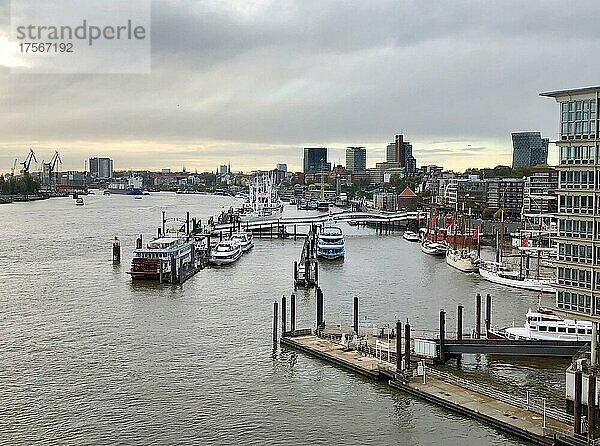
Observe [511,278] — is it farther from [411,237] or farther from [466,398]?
[411,237]

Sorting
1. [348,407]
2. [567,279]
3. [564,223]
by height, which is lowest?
[348,407]

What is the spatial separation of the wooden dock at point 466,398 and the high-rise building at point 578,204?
235 cm

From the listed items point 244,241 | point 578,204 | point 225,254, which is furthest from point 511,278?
point 244,241

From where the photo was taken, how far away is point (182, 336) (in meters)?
22.9

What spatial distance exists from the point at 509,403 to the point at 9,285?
77.0 feet

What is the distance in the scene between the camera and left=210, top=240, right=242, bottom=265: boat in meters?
40.5

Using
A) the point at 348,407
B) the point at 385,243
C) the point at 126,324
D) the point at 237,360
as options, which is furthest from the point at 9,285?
the point at 385,243

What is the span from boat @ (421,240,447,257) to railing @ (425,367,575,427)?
2968 cm

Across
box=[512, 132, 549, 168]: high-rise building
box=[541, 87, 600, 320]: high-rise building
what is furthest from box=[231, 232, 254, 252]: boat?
box=[512, 132, 549, 168]: high-rise building

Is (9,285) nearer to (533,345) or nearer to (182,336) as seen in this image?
(182,336)

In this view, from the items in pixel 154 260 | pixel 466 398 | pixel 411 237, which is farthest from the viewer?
pixel 411 237

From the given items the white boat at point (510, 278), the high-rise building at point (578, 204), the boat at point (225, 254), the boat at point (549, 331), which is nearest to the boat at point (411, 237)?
the boat at point (225, 254)

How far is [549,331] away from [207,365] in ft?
29.4

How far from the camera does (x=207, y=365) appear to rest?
1956 cm
